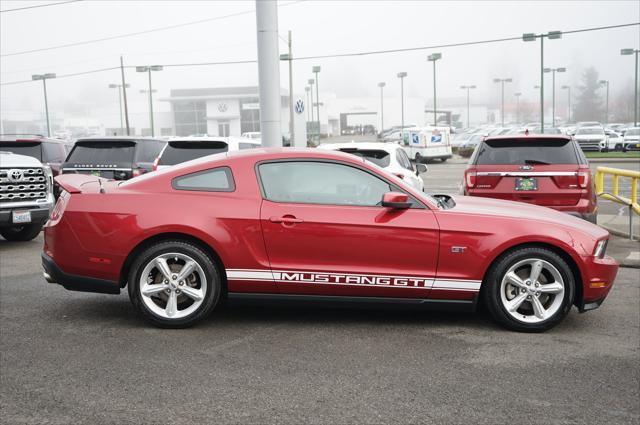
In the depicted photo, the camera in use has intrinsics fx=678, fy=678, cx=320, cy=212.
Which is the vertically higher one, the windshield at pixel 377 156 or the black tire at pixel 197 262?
the windshield at pixel 377 156

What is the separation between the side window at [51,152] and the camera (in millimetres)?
14719

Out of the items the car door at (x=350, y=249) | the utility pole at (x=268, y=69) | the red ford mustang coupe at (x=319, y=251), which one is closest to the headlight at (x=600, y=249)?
the red ford mustang coupe at (x=319, y=251)

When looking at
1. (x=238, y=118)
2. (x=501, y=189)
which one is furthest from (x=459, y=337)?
(x=238, y=118)

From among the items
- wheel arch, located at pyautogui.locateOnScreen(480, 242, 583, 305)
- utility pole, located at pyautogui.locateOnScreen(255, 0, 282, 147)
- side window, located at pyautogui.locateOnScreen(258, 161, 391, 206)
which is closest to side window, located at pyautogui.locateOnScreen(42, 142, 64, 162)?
utility pole, located at pyautogui.locateOnScreen(255, 0, 282, 147)

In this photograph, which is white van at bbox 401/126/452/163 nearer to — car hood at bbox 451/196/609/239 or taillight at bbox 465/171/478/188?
taillight at bbox 465/171/478/188

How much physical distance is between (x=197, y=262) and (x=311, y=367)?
55.3 inches

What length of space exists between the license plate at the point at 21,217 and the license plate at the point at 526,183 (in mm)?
6976

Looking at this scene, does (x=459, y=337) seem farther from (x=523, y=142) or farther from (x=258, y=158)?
(x=523, y=142)

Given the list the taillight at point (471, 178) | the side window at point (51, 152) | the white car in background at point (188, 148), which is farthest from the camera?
the side window at point (51, 152)

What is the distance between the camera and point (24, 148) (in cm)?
1449

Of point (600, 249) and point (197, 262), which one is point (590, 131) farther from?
point (197, 262)

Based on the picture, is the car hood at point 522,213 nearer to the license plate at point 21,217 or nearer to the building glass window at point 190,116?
the license plate at point 21,217

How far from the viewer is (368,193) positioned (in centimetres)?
573

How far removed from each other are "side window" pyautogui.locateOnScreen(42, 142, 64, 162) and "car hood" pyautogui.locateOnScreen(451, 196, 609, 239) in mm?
11132
